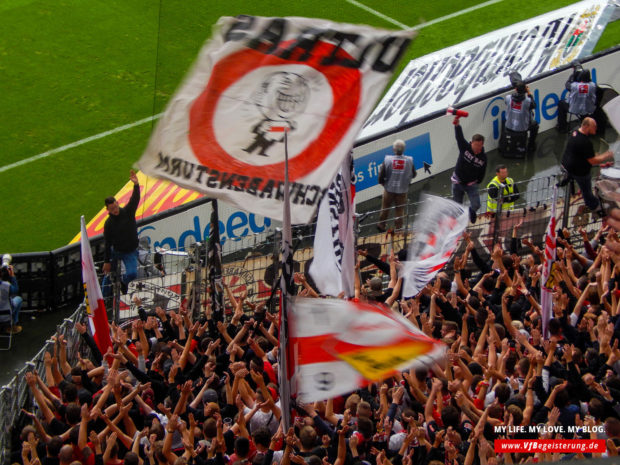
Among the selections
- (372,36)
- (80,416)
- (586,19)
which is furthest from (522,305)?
(586,19)

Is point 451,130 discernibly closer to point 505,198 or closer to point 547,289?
point 505,198

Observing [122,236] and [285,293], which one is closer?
[285,293]

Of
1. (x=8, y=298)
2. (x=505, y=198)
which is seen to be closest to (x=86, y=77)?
(x=8, y=298)

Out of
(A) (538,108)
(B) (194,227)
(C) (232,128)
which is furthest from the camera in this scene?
(A) (538,108)

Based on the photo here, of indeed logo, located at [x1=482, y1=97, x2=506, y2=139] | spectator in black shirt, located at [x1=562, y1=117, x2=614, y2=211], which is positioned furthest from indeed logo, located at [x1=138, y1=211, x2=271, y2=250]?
indeed logo, located at [x1=482, y1=97, x2=506, y2=139]

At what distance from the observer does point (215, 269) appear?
11.2m

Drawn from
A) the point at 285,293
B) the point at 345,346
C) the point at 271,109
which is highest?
the point at 271,109

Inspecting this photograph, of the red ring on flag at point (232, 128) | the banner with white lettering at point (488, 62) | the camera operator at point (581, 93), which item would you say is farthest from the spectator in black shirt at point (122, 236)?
the camera operator at point (581, 93)

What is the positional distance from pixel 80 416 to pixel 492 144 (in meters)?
10.1

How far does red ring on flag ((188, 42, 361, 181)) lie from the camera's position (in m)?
7.66

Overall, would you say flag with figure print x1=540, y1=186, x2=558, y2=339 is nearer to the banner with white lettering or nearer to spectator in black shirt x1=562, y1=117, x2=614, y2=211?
spectator in black shirt x1=562, y1=117, x2=614, y2=211

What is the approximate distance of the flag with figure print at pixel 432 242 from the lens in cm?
991

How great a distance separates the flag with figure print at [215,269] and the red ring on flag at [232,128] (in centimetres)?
331

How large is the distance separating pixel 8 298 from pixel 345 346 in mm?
6475
